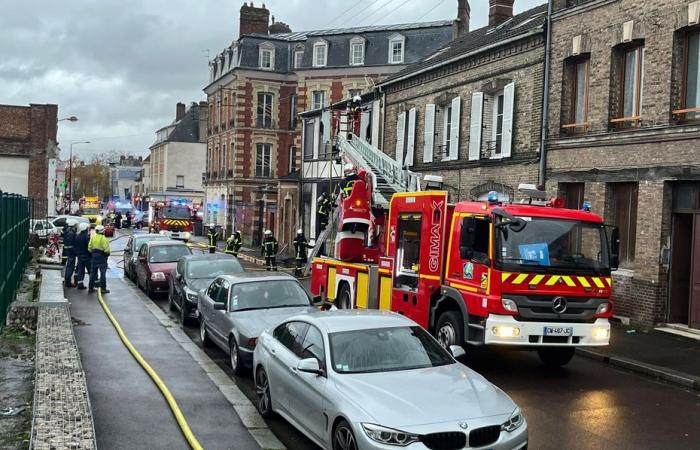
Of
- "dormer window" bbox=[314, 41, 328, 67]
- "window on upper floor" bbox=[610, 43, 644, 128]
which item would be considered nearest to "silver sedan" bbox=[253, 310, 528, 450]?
"window on upper floor" bbox=[610, 43, 644, 128]

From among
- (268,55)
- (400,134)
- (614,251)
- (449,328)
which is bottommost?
(449,328)

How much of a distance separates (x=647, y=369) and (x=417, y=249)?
4.22m

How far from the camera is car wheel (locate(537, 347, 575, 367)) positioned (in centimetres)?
1196

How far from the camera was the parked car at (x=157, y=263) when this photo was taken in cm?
2058

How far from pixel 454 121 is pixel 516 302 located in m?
14.3

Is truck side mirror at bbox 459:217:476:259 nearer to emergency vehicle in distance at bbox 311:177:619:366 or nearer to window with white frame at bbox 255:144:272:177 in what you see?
emergency vehicle in distance at bbox 311:177:619:366

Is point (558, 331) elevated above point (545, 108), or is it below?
below

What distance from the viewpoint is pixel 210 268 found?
17344mm

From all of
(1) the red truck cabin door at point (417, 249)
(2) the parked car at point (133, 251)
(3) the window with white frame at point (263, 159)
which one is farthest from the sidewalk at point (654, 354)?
(3) the window with white frame at point (263, 159)

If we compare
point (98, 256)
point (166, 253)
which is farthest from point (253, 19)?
point (98, 256)

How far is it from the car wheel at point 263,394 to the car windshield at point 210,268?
7986 millimetres

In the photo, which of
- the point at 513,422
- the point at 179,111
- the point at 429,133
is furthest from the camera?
the point at 179,111

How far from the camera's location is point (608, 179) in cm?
1714

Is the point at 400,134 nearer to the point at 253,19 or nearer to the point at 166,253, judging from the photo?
the point at 166,253
